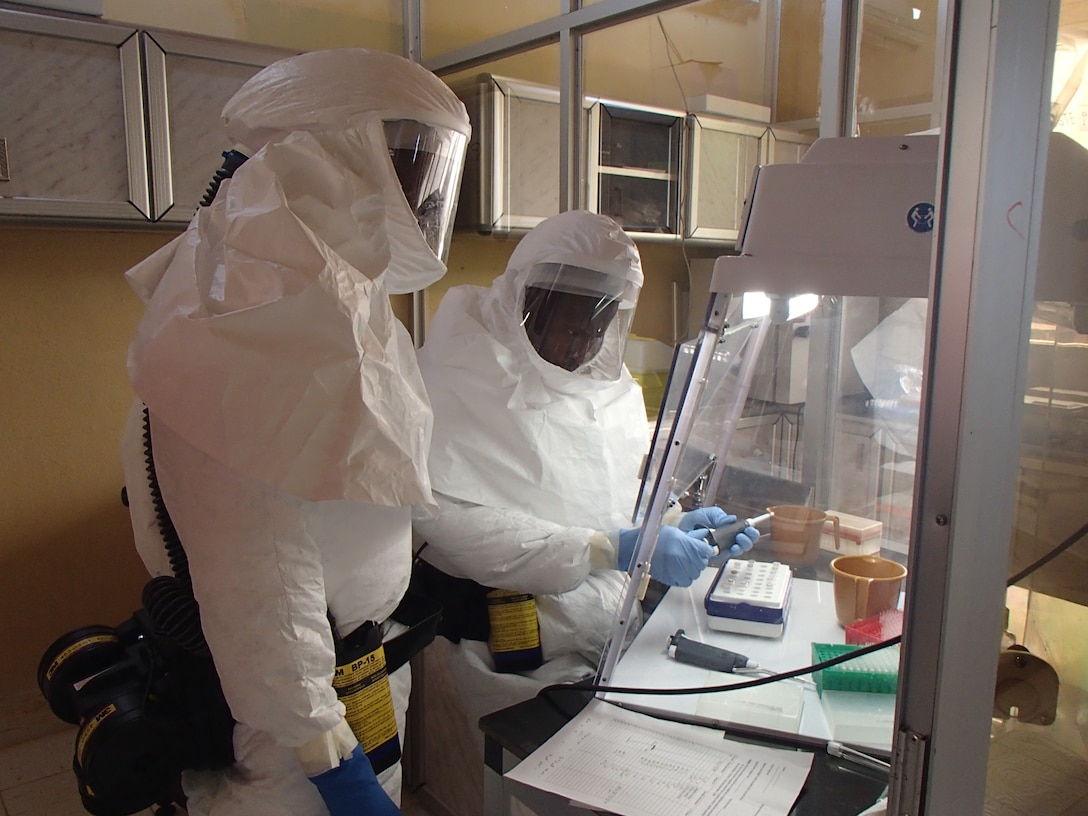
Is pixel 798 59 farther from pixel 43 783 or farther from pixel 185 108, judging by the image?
pixel 43 783

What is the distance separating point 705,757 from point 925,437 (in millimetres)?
586

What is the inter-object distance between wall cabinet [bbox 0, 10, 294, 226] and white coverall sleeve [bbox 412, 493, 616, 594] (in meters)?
1.15

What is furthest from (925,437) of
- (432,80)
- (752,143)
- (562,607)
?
(752,143)

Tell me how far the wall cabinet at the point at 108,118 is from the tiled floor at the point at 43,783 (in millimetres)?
1433

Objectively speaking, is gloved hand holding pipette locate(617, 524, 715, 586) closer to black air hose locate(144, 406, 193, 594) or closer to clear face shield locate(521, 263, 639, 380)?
clear face shield locate(521, 263, 639, 380)

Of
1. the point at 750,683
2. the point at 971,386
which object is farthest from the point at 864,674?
the point at 971,386

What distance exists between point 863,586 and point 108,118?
6.41 ft

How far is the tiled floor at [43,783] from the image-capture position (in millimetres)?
1894

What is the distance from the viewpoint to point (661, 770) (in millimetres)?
939

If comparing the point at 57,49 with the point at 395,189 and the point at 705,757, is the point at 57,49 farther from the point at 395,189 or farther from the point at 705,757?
the point at 705,757

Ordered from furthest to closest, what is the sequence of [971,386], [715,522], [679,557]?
[715,522] → [679,557] → [971,386]

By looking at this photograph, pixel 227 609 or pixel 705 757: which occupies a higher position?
pixel 227 609

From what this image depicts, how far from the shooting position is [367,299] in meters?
1.02

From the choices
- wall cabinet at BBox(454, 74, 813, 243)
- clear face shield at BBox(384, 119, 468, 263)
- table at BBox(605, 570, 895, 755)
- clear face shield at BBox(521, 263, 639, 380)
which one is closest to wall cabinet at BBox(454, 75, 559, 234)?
wall cabinet at BBox(454, 74, 813, 243)
